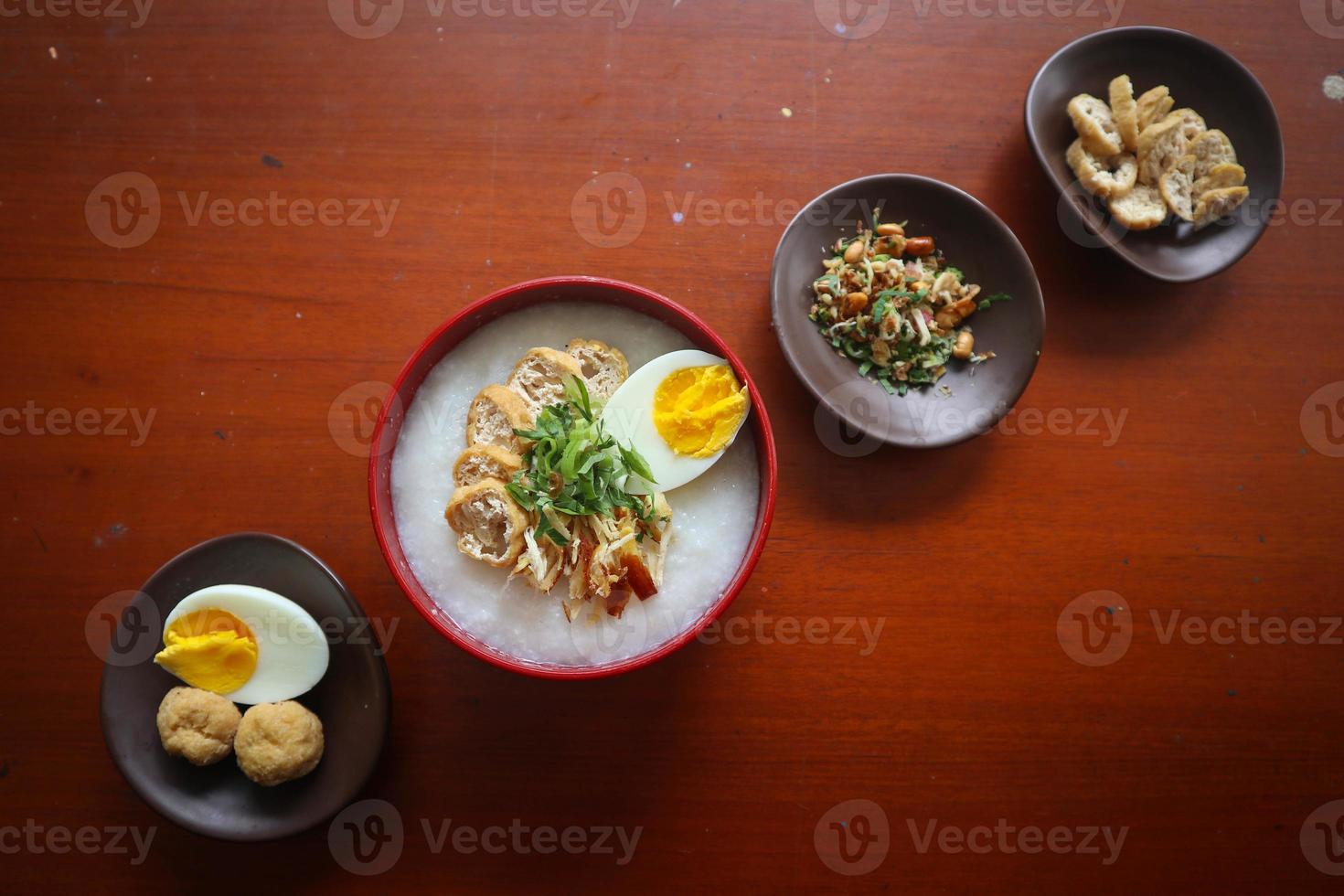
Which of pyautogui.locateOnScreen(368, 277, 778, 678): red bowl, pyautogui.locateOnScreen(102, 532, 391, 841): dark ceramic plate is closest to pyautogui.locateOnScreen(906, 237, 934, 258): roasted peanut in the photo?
pyautogui.locateOnScreen(368, 277, 778, 678): red bowl

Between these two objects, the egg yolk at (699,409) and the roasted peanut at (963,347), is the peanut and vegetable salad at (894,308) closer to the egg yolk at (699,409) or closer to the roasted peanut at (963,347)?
the roasted peanut at (963,347)

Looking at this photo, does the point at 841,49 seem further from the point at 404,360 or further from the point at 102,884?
the point at 102,884

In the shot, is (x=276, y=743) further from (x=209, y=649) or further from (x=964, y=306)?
(x=964, y=306)

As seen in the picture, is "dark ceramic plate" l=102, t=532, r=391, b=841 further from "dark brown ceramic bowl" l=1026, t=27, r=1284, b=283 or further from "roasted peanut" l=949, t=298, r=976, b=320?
"dark brown ceramic bowl" l=1026, t=27, r=1284, b=283

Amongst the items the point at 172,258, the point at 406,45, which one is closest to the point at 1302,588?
the point at 406,45

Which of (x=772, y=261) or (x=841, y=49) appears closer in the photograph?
(x=772, y=261)

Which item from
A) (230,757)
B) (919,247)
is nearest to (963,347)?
(919,247)

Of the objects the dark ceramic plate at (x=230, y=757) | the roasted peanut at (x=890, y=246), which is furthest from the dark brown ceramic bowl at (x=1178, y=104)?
the dark ceramic plate at (x=230, y=757)
